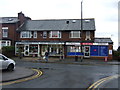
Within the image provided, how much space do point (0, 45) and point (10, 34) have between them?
3.29m

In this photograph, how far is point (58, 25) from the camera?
32.5 m

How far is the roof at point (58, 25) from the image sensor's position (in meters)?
30.9

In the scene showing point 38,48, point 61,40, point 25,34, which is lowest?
point 38,48

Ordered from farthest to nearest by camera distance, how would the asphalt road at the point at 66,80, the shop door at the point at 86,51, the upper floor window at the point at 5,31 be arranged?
the upper floor window at the point at 5,31, the shop door at the point at 86,51, the asphalt road at the point at 66,80

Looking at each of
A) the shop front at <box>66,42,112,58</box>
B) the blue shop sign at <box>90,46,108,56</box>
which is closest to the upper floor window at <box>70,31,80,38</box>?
the shop front at <box>66,42,112,58</box>

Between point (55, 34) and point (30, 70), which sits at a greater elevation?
point (55, 34)

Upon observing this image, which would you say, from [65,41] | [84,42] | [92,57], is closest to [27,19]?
[65,41]

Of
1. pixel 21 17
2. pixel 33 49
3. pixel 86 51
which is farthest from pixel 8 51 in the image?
pixel 86 51

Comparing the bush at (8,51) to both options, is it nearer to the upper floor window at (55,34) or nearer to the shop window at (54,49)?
the shop window at (54,49)

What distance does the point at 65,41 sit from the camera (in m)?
29.9

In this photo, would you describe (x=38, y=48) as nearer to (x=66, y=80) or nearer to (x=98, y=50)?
(x=98, y=50)

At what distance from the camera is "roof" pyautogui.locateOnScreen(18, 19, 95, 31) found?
101 feet

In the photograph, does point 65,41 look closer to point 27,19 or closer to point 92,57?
point 92,57

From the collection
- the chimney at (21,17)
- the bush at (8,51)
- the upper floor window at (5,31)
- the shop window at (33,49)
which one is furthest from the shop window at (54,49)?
the upper floor window at (5,31)
